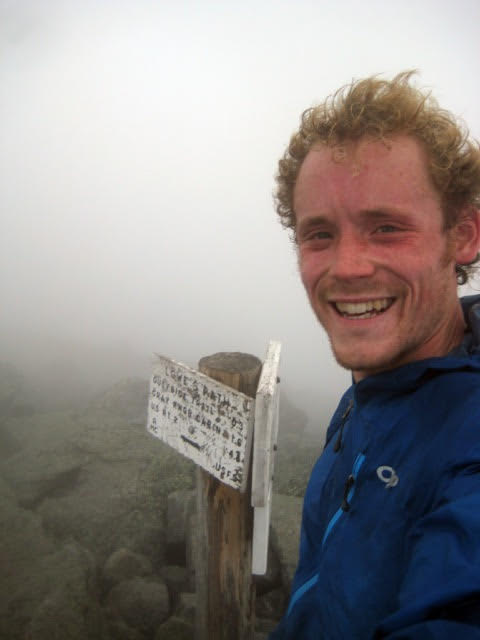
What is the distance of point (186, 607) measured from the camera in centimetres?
316

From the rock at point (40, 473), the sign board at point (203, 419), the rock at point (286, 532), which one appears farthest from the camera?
the rock at point (40, 473)

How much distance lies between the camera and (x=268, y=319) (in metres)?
61.2

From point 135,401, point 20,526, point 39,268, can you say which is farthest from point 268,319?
point 20,526

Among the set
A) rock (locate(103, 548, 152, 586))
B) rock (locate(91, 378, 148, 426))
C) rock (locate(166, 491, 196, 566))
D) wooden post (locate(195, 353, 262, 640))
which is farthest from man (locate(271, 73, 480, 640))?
rock (locate(91, 378, 148, 426))

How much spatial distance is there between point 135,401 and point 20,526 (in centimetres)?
462

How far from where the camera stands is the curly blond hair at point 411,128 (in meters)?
1.39

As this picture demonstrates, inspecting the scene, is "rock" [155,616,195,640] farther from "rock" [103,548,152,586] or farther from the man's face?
the man's face

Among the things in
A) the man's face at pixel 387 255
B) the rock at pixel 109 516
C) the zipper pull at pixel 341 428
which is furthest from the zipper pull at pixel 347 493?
the rock at pixel 109 516

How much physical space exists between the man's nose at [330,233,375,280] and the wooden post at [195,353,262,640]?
0.74 m

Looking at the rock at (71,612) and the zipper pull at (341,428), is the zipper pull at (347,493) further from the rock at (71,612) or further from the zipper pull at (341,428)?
the rock at (71,612)

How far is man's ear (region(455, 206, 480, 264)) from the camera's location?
4.71ft

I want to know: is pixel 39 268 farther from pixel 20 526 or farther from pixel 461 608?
pixel 461 608

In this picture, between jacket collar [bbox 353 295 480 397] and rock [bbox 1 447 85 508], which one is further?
rock [bbox 1 447 85 508]

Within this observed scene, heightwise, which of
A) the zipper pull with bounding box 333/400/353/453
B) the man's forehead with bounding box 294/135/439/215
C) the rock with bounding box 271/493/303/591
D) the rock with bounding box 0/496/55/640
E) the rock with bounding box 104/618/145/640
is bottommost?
the rock with bounding box 104/618/145/640
